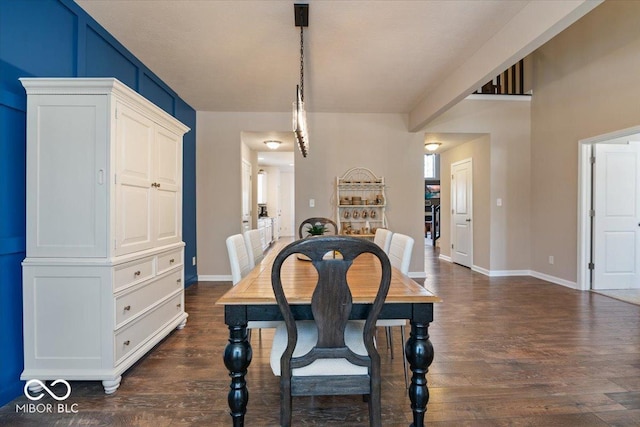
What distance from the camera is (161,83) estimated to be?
12.2 feet

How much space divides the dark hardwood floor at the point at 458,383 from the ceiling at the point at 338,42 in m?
2.30

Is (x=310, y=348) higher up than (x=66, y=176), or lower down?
lower down

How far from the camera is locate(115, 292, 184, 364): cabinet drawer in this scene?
198cm

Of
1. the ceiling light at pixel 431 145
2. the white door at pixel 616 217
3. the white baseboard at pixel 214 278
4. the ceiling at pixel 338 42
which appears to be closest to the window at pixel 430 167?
the ceiling light at pixel 431 145

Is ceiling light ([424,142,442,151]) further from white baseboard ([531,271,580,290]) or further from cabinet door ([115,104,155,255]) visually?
cabinet door ([115,104,155,255])

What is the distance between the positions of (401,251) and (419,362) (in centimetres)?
82

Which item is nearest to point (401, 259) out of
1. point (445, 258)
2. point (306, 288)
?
point (306, 288)

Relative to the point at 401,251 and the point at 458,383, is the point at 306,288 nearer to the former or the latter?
the point at 401,251

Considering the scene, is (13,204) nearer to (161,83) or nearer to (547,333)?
(161,83)

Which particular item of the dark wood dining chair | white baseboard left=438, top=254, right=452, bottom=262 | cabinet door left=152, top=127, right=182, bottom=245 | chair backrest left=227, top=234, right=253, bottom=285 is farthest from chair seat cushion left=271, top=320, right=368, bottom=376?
white baseboard left=438, top=254, right=452, bottom=262

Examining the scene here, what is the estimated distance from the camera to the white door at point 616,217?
4.18 metres

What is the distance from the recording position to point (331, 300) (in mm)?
1275

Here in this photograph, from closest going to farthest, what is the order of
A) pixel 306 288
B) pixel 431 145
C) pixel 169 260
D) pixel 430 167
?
pixel 306 288 → pixel 169 260 → pixel 431 145 → pixel 430 167

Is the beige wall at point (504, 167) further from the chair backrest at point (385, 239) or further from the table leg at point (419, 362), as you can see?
the table leg at point (419, 362)
